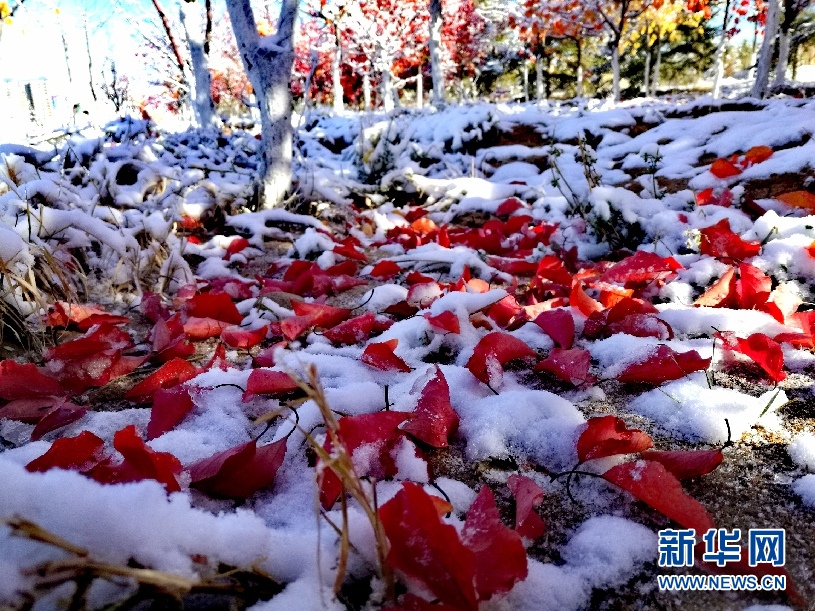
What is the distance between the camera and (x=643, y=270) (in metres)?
1.67

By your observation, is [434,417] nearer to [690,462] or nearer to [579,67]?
[690,462]

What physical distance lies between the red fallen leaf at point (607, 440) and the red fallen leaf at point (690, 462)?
0.13 feet

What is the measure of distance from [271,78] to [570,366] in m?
2.96

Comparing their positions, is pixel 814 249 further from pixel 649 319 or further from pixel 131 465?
pixel 131 465

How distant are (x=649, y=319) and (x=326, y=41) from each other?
22.8 m

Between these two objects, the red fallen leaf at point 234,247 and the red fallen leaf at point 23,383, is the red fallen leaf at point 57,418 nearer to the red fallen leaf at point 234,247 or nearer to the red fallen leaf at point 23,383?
the red fallen leaf at point 23,383

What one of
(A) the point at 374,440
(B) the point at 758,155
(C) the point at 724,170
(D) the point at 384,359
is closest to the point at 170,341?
(D) the point at 384,359

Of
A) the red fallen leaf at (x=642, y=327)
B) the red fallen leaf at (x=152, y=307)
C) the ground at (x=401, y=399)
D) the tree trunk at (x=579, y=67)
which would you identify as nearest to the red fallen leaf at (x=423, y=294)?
the ground at (x=401, y=399)

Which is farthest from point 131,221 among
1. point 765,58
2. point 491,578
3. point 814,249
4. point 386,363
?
point 765,58

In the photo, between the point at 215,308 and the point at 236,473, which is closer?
the point at 236,473

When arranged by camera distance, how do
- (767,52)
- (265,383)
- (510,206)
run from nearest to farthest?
(265,383) → (510,206) → (767,52)

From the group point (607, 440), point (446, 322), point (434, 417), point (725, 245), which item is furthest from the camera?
point (725, 245)

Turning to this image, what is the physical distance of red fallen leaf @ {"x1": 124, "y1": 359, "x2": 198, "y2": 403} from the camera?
3.90ft

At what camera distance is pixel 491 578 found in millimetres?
568
